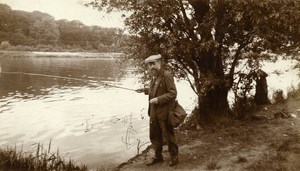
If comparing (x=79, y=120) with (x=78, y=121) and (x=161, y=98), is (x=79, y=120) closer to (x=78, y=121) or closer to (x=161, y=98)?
(x=78, y=121)

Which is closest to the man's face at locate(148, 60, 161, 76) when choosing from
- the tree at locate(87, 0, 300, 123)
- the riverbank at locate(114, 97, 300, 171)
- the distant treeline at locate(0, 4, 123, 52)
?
the riverbank at locate(114, 97, 300, 171)

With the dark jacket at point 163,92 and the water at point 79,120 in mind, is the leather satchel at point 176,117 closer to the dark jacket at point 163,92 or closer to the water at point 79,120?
the dark jacket at point 163,92

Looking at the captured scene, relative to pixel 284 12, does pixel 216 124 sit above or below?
below

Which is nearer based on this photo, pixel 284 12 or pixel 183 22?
pixel 284 12

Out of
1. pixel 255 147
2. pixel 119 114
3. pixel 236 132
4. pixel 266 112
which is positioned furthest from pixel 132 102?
pixel 255 147

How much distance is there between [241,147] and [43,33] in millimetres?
89770

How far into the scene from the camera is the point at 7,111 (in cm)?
1758

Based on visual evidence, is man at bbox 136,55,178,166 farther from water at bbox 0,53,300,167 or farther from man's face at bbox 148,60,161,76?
water at bbox 0,53,300,167

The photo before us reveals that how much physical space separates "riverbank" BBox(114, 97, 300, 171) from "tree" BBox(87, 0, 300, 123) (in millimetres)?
1347

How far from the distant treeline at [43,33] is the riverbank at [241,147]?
58.3 m

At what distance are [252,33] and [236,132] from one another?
2834mm

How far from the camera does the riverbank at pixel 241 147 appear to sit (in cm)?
782

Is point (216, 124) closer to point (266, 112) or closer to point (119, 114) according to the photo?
point (266, 112)

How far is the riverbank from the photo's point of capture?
7824 mm
